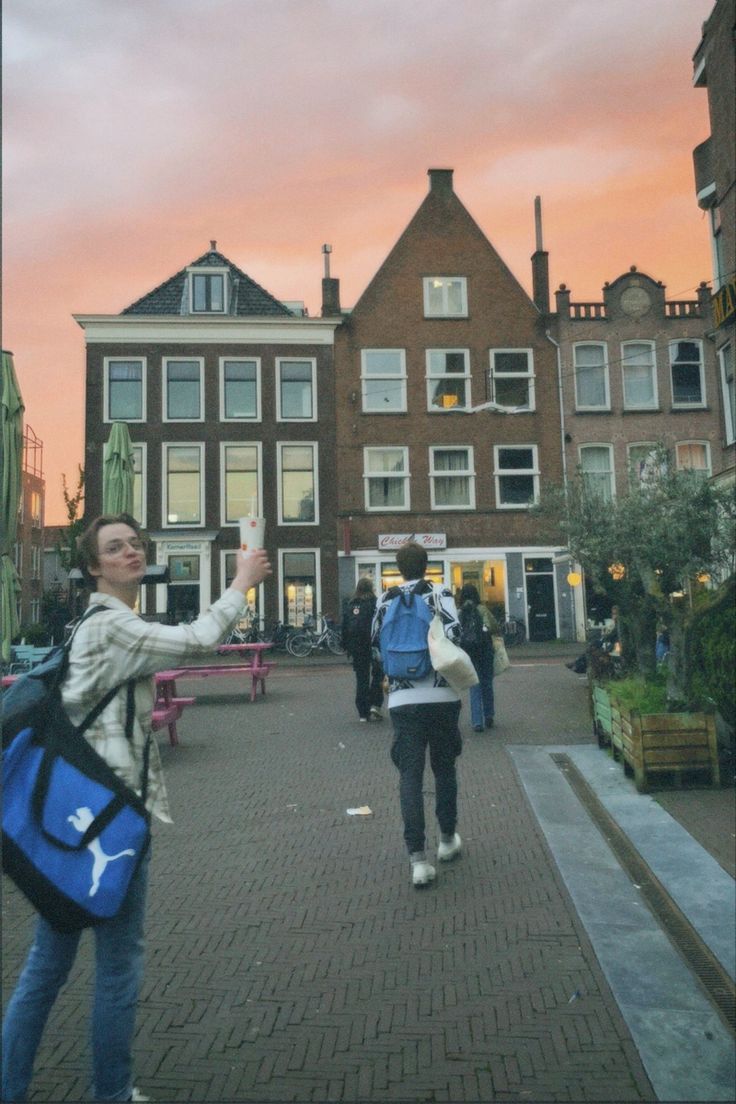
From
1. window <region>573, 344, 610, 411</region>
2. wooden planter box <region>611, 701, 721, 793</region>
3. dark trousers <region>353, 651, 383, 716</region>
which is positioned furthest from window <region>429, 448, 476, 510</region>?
wooden planter box <region>611, 701, 721, 793</region>

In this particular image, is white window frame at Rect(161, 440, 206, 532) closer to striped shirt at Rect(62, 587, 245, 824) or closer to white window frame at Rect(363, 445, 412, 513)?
white window frame at Rect(363, 445, 412, 513)

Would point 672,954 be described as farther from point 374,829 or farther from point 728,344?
point 728,344

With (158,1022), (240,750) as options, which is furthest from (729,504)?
(158,1022)

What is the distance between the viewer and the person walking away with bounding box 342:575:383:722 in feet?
34.3

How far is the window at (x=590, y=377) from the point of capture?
29391 mm

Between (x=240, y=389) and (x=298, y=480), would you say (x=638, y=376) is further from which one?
(x=240, y=389)

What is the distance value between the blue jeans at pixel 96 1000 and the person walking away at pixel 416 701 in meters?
2.25

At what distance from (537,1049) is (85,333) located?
95.5 feet

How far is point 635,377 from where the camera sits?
2938cm

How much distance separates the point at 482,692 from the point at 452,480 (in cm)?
1988

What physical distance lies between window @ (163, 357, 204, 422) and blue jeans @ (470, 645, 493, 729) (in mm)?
21094

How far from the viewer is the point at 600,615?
40.0 feet

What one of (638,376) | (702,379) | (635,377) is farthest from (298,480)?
(702,379)

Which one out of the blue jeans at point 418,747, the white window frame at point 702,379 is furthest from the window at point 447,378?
the blue jeans at point 418,747
